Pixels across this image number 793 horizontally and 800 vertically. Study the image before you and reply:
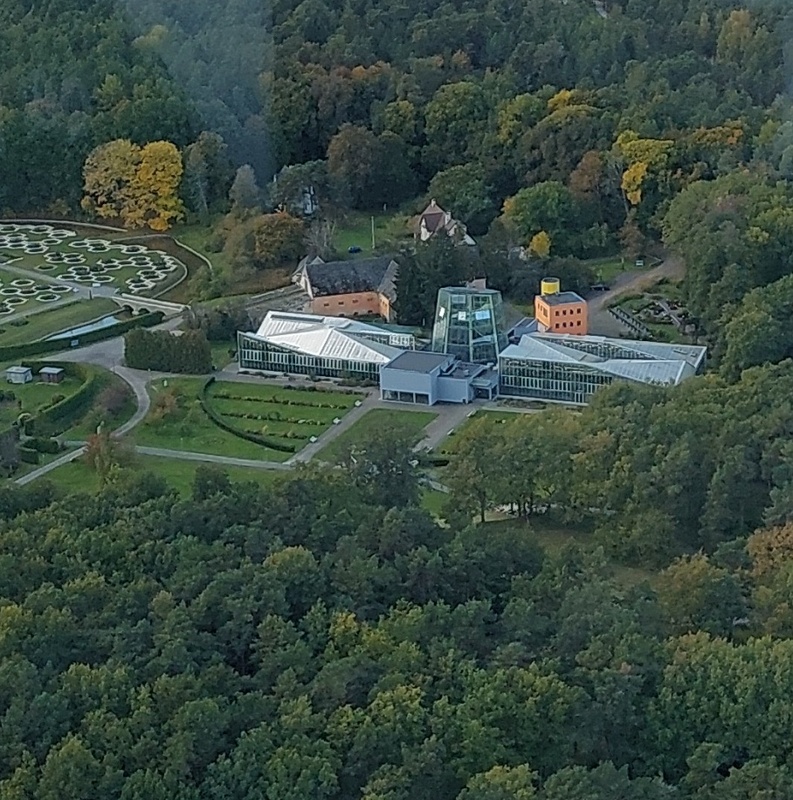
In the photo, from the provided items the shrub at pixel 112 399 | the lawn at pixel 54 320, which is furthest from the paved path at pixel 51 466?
the lawn at pixel 54 320

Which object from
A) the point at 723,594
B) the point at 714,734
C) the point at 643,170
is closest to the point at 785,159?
the point at 643,170

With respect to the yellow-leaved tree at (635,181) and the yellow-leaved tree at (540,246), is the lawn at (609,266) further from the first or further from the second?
the yellow-leaved tree at (635,181)

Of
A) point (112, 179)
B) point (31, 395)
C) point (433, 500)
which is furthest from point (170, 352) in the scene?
point (112, 179)

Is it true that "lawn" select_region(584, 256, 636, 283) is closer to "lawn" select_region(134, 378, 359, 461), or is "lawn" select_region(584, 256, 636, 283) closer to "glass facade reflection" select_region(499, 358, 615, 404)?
"glass facade reflection" select_region(499, 358, 615, 404)

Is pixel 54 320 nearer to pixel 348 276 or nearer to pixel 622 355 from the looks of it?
pixel 348 276

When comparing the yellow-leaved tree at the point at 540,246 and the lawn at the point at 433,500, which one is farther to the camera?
the yellow-leaved tree at the point at 540,246

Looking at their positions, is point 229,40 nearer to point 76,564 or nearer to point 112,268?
point 112,268
